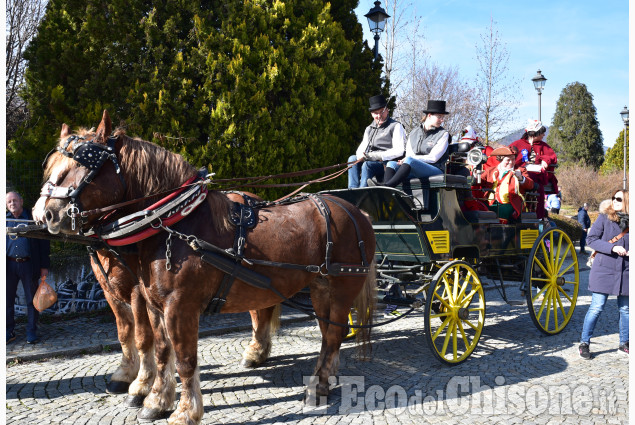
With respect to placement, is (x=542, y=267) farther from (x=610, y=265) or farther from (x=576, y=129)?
(x=576, y=129)

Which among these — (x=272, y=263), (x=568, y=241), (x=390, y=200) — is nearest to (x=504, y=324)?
(x=568, y=241)

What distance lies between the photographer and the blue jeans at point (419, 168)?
4949 mm

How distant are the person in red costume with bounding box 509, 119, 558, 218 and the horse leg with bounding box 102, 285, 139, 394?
540cm

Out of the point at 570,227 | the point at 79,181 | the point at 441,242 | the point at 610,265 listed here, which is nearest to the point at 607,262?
the point at 610,265

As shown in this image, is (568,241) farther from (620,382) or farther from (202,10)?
(202,10)

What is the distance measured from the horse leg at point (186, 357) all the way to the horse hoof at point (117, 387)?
3.33 ft

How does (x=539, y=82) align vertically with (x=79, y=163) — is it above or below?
above

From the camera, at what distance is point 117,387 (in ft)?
13.6

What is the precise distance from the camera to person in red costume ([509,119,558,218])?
271 inches

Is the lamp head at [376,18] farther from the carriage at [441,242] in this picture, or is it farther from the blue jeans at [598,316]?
the blue jeans at [598,316]

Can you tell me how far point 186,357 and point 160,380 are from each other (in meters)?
0.47

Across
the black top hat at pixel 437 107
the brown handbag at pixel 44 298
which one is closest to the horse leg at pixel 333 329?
the black top hat at pixel 437 107

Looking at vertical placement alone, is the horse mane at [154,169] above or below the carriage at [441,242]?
above

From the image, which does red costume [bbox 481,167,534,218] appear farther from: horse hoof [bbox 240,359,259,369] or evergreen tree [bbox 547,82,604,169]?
evergreen tree [bbox 547,82,604,169]
